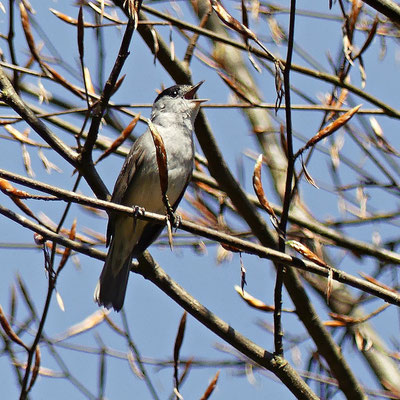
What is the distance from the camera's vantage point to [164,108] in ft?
18.5

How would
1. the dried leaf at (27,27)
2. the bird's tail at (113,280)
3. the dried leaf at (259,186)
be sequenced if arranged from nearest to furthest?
the dried leaf at (259,186)
the dried leaf at (27,27)
the bird's tail at (113,280)

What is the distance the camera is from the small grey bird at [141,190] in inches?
182

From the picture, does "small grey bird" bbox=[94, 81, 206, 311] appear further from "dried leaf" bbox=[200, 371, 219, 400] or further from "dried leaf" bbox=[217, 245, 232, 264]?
"dried leaf" bbox=[200, 371, 219, 400]

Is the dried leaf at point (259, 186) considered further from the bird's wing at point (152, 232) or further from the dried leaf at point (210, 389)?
the bird's wing at point (152, 232)

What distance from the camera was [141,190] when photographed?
506 cm

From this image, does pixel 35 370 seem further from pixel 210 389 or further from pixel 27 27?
pixel 27 27

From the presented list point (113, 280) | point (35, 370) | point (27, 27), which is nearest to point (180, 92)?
point (113, 280)

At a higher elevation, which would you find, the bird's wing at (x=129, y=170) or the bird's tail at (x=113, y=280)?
the bird's wing at (x=129, y=170)

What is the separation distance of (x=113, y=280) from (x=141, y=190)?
2.39ft

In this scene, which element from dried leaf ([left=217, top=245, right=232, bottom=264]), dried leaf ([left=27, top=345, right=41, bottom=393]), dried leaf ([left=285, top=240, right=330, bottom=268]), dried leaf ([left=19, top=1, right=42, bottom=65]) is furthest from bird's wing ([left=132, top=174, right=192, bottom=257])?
dried leaf ([left=285, top=240, right=330, bottom=268])

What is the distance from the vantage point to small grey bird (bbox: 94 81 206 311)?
4.63m

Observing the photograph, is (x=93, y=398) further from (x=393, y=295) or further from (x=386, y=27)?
(x=386, y=27)

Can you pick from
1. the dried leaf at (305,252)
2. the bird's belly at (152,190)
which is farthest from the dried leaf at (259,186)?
the bird's belly at (152,190)

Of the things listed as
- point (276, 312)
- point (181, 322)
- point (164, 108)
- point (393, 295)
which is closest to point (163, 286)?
point (181, 322)
